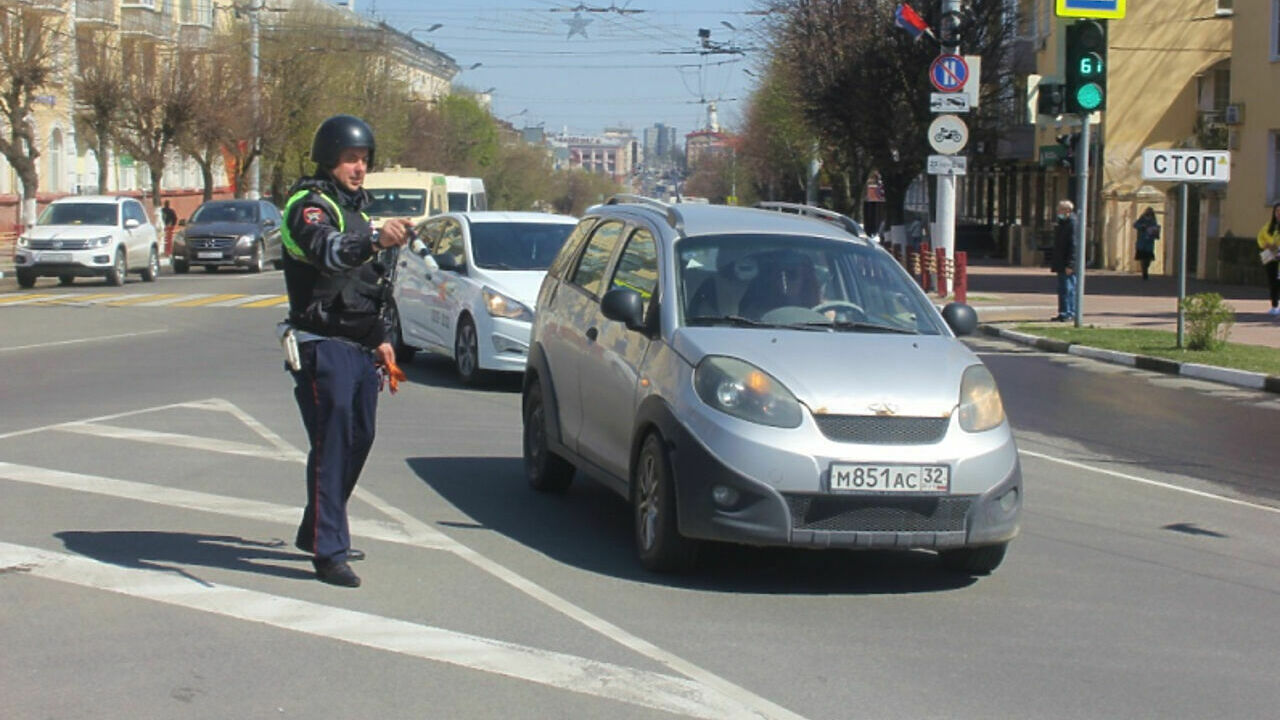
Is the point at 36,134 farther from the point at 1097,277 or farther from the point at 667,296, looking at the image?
the point at 667,296

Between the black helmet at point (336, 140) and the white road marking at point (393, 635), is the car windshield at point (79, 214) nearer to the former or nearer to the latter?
the white road marking at point (393, 635)

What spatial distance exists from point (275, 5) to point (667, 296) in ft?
210

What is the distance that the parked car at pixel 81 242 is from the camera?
103ft

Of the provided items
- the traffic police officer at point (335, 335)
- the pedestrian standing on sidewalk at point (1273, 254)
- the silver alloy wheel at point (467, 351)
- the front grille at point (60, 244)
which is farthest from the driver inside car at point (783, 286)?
the front grille at point (60, 244)

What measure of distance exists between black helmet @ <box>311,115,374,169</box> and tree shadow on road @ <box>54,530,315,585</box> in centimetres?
180

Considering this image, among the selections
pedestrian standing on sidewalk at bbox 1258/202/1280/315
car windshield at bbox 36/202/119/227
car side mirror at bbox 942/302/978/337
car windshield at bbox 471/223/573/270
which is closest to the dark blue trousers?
car side mirror at bbox 942/302/978/337

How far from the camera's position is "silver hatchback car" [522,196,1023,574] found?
6734 millimetres

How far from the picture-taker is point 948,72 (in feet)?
86.7

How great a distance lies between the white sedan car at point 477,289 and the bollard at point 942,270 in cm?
1362

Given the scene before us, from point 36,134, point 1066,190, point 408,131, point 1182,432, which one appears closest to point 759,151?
point 408,131

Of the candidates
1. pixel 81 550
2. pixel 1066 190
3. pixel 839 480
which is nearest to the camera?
pixel 839 480

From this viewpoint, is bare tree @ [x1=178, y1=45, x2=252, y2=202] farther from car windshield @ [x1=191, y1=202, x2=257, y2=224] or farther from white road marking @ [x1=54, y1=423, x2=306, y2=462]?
white road marking @ [x1=54, y1=423, x2=306, y2=462]

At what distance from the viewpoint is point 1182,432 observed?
13070mm

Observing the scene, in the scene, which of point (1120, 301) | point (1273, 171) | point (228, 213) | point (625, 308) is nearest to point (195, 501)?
point (625, 308)
